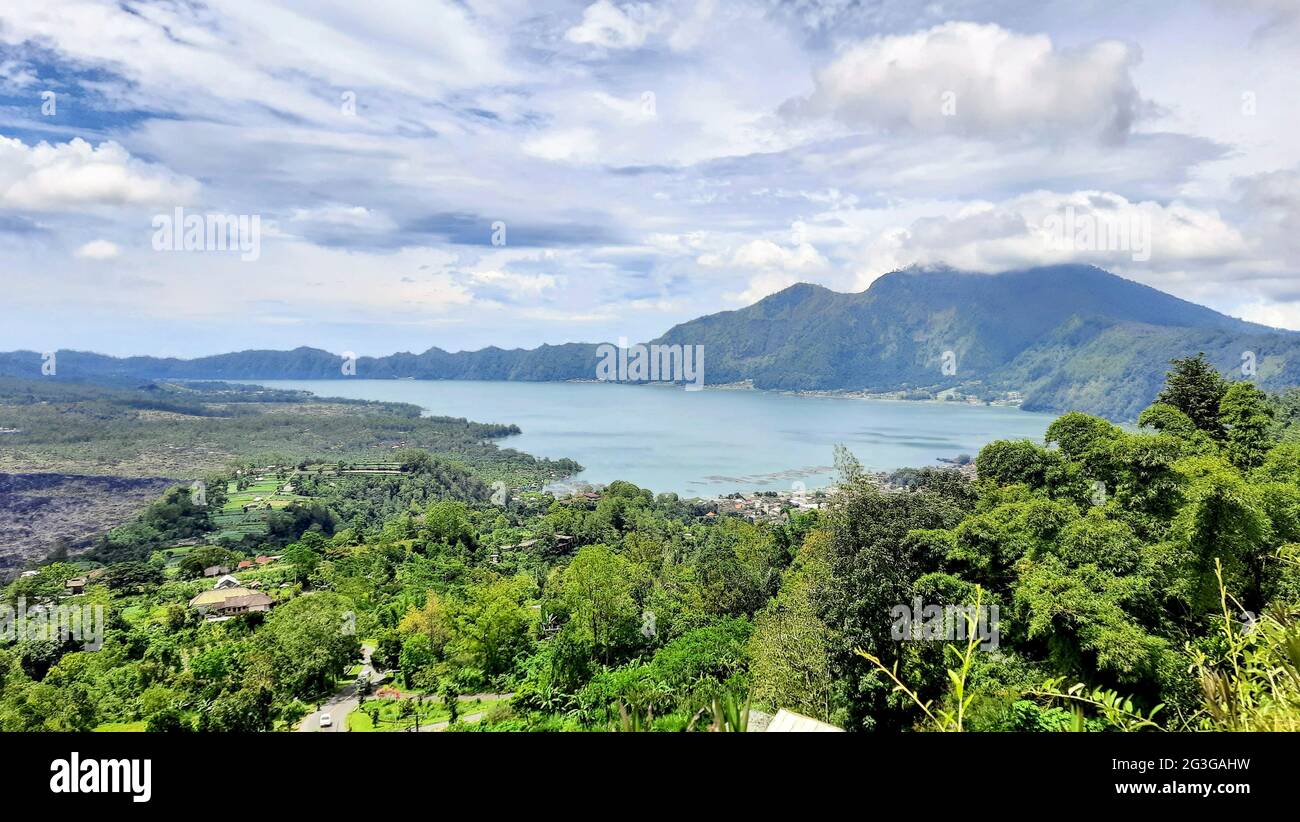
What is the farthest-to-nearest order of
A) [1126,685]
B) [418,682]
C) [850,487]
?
1. [418,682]
2. [850,487]
3. [1126,685]

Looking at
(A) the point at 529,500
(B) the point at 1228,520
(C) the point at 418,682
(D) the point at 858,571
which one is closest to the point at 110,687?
(C) the point at 418,682

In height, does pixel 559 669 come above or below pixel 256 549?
above

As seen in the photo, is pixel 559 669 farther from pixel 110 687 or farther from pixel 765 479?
pixel 765 479

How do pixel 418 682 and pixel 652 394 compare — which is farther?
pixel 652 394
